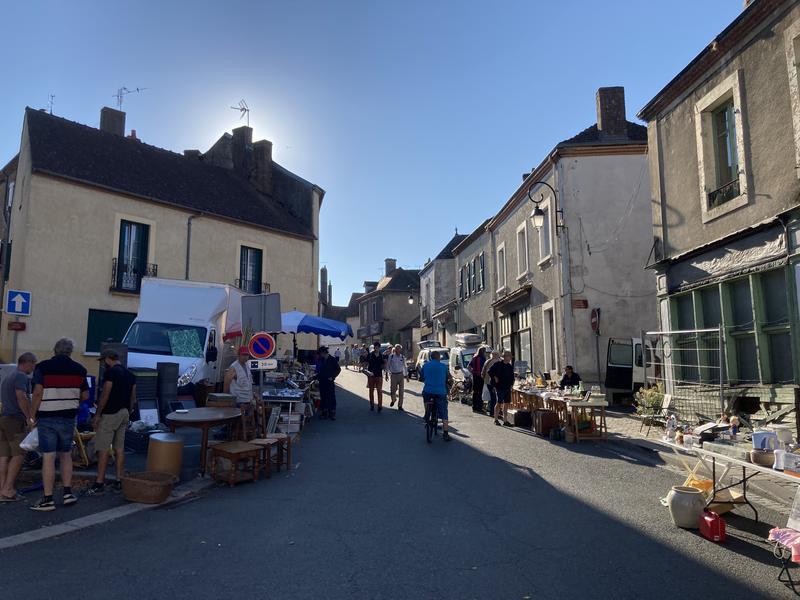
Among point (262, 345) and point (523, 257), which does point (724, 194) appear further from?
point (523, 257)

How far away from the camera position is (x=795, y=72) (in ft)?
28.4

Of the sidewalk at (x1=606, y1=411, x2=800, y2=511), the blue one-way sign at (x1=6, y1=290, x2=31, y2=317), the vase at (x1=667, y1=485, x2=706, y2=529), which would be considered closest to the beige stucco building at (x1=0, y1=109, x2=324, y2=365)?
the blue one-way sign at (x1=6, y1=290, x2=31, y2=317)

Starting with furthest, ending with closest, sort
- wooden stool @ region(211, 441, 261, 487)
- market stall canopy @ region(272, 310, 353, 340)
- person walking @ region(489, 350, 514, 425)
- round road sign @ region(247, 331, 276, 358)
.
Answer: market stall canopy @ region(272, 310, 353, 340)
person walking @ region(489, 350, 514, 425)
round road sign @ region(247, 331, 276, 358)
wooden stool @ region(211, 441, 261, 487)

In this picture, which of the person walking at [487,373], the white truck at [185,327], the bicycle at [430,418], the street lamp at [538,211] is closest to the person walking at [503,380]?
the person walking at [487,373]

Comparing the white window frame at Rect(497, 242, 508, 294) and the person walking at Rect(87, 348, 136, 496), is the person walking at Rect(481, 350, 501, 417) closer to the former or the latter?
the person walking at Rect(87, 348, 136, 496)

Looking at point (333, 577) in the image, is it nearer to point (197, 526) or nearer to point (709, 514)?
point (197, 526)

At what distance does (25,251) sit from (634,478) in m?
18.9

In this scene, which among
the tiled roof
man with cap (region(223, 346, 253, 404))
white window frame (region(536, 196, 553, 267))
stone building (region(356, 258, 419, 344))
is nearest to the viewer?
man with cap (region(223, 346, 253, 404))

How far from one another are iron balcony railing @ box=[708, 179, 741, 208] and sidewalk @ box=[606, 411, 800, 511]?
430cm

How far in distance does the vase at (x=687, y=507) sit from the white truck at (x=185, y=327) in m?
9.42

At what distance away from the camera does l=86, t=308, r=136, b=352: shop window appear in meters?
19.9

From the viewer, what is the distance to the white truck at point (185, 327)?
41.2 ft

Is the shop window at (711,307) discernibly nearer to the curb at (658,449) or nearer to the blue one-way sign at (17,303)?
the curb at (658,449)

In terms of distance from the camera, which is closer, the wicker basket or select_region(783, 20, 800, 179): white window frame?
the wicker basket
